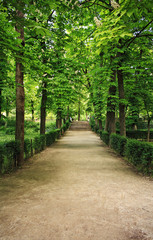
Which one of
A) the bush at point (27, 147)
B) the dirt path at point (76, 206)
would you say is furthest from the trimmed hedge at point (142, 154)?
the bush at point (27, 147)

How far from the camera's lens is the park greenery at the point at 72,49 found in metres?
3.52

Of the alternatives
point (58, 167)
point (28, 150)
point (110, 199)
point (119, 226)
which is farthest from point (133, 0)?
point (28, 150)

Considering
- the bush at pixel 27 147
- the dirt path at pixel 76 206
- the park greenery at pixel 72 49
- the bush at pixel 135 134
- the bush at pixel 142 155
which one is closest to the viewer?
the dirt path at pixel 76 206

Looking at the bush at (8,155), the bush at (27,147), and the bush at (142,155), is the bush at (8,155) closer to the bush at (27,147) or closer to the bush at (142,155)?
the bush at (27,147)

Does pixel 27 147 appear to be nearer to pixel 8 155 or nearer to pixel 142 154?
pixel 8 155

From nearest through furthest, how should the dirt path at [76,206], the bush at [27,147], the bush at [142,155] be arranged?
the dirt path at [76,206], the bush at [142,155], the bush at [27,147]

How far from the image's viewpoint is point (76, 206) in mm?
4086

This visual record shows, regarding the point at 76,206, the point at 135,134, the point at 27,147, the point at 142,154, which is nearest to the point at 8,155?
the point at 27,147

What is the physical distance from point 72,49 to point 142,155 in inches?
369

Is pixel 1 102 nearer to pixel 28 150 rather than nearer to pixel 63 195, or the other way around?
pixel 28 150

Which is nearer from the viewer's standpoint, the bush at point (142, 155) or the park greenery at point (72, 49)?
the park greenery at point (72, 49)

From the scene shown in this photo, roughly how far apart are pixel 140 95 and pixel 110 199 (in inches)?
562

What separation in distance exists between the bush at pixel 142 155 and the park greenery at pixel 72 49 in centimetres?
353

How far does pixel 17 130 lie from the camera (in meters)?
8.32
